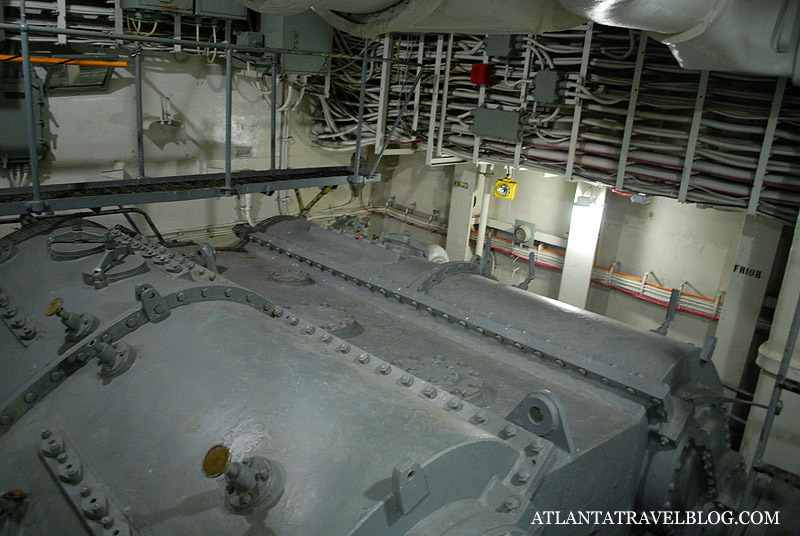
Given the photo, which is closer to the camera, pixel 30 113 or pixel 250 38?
pixel 30 113

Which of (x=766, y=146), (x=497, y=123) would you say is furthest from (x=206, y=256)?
(x=766, y=146)

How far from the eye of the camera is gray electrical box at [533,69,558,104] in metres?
5.28

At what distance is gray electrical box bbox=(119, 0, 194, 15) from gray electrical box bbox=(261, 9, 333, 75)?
85 cm

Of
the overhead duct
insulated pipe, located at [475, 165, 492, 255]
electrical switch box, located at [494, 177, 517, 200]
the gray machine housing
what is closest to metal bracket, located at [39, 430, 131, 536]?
the gray machine housing

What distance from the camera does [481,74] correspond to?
577 centimetres

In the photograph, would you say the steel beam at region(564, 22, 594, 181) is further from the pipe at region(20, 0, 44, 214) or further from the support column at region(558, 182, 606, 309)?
the pipe at region(20, 0, 44, 214)

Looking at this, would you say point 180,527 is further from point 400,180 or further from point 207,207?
point 400,180

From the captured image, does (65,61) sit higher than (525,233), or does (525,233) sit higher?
(65,61)

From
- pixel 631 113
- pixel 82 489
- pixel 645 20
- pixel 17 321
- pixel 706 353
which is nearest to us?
pixel 82 489

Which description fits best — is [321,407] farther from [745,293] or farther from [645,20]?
[745,293]

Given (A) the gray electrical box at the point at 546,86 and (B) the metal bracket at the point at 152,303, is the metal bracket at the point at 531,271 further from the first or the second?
(B) the metal bracket at the point at 152,303

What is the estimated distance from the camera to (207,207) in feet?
22.8

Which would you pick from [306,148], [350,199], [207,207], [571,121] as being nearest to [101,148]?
[207,207]

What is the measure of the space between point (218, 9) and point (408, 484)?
205 inches
